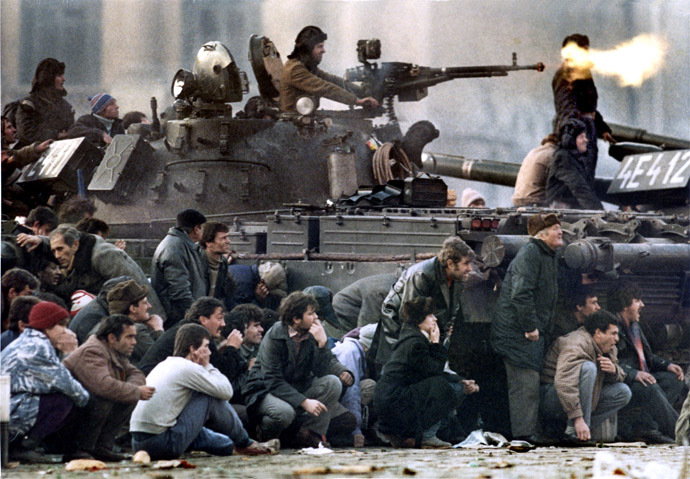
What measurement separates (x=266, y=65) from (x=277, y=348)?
2786mm

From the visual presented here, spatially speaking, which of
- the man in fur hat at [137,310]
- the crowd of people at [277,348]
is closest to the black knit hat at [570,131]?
the crowd of people at [277,348]

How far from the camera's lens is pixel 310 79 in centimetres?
1104

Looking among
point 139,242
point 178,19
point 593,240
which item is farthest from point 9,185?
point 593,240

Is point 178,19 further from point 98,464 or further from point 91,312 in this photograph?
point 98,464

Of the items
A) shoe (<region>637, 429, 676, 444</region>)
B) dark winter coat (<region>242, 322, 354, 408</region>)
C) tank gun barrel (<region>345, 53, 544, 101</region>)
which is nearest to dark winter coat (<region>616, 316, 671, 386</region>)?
shoe (<region>637, 429, 676, 444</region>)

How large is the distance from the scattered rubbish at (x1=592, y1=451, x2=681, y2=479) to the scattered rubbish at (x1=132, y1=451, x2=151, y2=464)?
266cm

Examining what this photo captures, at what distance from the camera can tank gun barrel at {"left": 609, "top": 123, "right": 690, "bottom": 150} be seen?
11734mm

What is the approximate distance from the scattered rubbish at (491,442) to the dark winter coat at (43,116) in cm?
389

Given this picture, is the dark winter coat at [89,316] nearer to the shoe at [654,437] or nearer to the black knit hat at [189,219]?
the black knit hat at [189,219]

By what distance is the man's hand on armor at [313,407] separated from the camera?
29.7 ft

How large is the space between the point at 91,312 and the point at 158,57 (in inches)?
98.0

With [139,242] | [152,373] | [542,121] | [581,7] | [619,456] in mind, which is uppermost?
[581,7]

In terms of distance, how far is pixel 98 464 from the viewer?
811cm

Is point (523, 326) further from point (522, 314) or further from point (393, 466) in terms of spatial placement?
point (393, 466)
